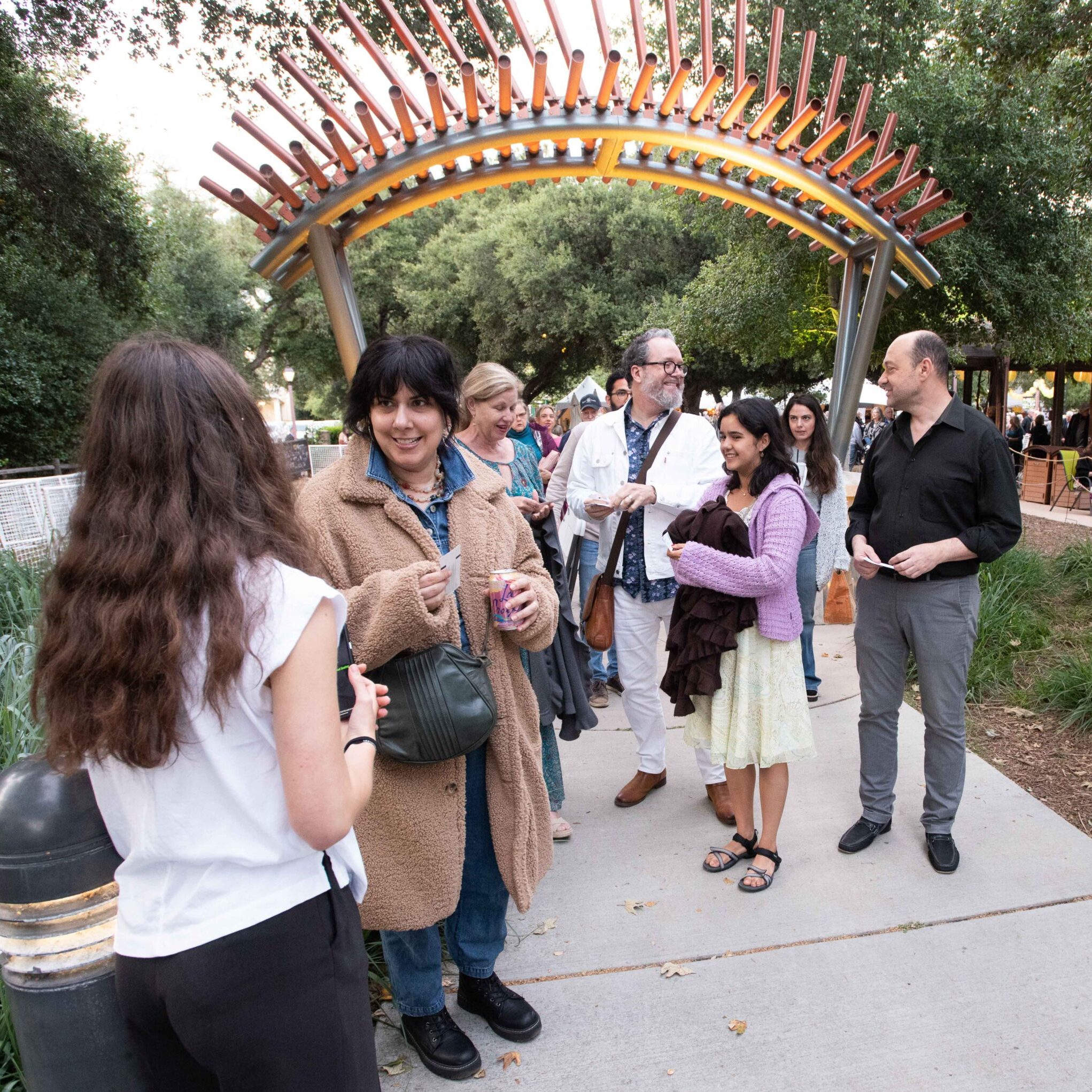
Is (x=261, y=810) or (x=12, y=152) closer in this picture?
(x=261, y=810)

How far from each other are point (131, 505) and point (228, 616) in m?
0.23

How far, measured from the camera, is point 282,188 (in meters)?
4.25

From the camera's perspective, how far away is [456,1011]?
2615mm

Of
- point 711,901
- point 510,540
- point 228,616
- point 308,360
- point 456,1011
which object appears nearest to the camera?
point 228,616

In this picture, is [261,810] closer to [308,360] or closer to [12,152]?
[12,152]

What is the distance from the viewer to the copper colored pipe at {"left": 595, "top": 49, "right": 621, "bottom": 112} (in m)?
4.19

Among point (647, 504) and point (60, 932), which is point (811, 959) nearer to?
point (647, 504)

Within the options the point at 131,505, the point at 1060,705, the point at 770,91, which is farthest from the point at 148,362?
the point at 1060,705

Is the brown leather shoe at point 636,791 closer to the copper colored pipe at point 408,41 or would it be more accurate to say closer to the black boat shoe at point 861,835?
the black boat shoe at point 861,835

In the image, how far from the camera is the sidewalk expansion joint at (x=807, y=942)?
2.76 m

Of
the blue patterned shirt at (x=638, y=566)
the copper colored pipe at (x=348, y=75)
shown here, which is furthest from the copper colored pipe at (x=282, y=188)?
the blue patterned shirt at (x=638, y=566)

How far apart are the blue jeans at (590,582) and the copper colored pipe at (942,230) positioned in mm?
3074

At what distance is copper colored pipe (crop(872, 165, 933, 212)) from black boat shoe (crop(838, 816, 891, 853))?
3.79 m

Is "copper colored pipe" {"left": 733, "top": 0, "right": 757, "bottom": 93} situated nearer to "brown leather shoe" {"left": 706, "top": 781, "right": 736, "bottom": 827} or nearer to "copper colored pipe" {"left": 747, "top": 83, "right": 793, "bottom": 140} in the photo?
"copper colored pipe" {"left": 747, "top": 83, "right": 793, "bottom": 140}
